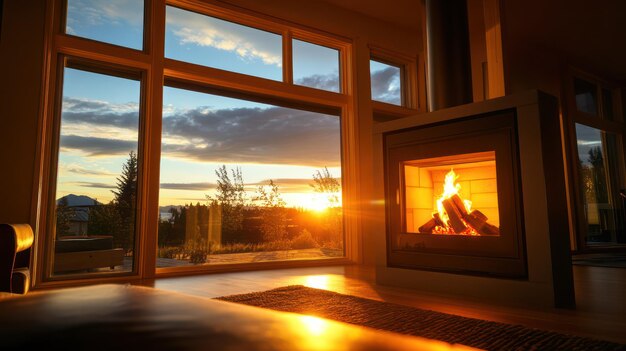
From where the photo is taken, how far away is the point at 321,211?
15.1 feet

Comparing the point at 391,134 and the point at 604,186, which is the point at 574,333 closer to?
the point at 391,134

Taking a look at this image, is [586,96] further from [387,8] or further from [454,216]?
[454,216]

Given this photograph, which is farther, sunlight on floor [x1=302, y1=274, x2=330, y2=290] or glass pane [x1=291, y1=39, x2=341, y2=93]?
glass pane [x1=291, y1=39, x2=341, y2=93]

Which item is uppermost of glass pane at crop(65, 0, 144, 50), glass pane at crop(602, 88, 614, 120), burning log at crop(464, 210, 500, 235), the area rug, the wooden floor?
glass pane at crop(602, 88, 614, 120)

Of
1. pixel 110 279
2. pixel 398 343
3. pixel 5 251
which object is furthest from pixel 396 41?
pixel 398 343

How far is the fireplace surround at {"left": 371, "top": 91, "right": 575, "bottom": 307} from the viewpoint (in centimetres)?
221

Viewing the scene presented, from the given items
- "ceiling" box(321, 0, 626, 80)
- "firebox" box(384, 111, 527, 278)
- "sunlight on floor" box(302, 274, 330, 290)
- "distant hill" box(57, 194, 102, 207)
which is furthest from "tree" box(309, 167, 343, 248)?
"distant hill" box(57, 194, 102, 207)

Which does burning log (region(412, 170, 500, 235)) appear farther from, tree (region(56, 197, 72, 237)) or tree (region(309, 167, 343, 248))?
tree (region(56, 197, 72, 237))

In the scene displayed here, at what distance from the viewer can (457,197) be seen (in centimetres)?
282

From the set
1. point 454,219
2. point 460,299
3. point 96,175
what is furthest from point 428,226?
point 96,175

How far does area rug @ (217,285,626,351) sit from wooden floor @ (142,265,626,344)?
17cm

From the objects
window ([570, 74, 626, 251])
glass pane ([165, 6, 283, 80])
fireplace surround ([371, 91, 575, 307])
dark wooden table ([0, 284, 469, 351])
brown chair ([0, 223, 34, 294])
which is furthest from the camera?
window ([570, 74, 626, 251])

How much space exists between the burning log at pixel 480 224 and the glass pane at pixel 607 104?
5.90 meters

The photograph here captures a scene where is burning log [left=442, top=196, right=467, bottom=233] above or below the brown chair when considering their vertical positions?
above
